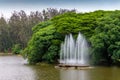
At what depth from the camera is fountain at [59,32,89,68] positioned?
43.1 m

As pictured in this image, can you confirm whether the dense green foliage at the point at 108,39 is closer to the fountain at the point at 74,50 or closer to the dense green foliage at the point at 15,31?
the fountain at the point at 74,50

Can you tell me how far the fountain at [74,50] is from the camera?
43062 millimetres

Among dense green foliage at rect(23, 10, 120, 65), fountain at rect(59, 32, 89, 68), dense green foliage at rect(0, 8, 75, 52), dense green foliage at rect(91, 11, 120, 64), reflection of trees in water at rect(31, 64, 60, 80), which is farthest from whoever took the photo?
dense green foliage at rect(0, 8, 75, 52)

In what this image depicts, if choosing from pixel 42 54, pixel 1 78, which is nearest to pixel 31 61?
pixel 42 54

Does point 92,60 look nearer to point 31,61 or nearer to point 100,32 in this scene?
point 100,32

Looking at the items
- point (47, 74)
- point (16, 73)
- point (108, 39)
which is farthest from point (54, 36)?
point (47, 74)

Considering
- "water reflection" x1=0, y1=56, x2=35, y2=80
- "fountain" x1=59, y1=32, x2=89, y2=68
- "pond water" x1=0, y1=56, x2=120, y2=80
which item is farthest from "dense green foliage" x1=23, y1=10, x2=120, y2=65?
"pond water" x1=0, y1=56, x2=120, y2=80

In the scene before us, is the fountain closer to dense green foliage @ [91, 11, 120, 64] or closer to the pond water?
dense green foliage @ [91, 11, 120, 64]

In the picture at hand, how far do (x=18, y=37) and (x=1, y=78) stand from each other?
216 ft

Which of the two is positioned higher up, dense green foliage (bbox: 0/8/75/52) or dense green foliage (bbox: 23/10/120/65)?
dense green foliage (bbox: 0/8/75/52)

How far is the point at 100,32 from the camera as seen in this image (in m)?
40.8

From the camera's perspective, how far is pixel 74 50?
44.3 m

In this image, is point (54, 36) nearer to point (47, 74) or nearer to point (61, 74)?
point (61, 74)

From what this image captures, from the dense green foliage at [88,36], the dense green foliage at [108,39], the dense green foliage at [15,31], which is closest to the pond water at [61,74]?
the dense green foliage at [108,39]
